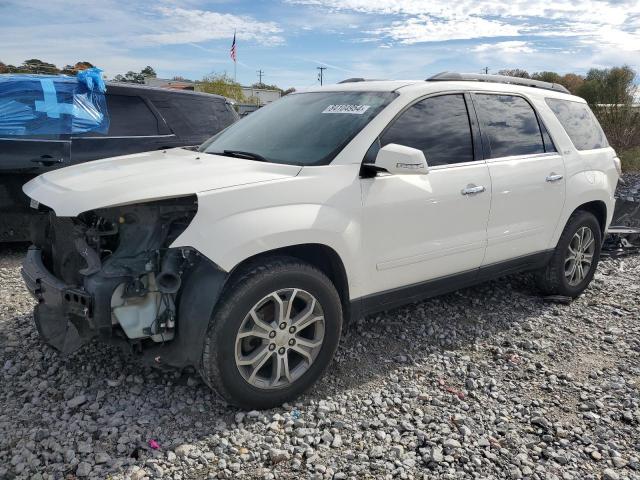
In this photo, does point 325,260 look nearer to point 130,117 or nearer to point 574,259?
point 574,259

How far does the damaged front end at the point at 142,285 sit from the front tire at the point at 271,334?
0.11m

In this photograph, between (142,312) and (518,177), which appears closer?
(142,312)

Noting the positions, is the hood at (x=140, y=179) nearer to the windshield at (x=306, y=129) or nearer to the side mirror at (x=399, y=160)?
the windshield at (x=306, y=129)

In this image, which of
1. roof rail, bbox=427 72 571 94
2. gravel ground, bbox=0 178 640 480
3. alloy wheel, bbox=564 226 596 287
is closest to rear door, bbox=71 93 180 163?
gravel ground, bbox=0 178 640 480

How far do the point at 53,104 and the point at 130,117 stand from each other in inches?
29.9

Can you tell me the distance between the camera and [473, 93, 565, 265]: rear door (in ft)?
13.3

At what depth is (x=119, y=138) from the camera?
5824mm

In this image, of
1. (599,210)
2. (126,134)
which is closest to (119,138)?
(126,134)

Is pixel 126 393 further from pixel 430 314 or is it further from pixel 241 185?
pixel 430 314

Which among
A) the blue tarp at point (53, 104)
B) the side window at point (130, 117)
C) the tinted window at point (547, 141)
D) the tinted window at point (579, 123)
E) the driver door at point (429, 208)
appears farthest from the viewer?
the side window at point (130, 117)

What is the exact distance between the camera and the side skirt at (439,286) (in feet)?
11.3

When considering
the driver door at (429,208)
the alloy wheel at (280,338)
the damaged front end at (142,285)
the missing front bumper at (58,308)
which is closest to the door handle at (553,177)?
the driver door at (429,208)

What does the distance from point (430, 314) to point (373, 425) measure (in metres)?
1.71

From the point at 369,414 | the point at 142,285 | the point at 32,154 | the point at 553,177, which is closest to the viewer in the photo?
the point at 142,285
